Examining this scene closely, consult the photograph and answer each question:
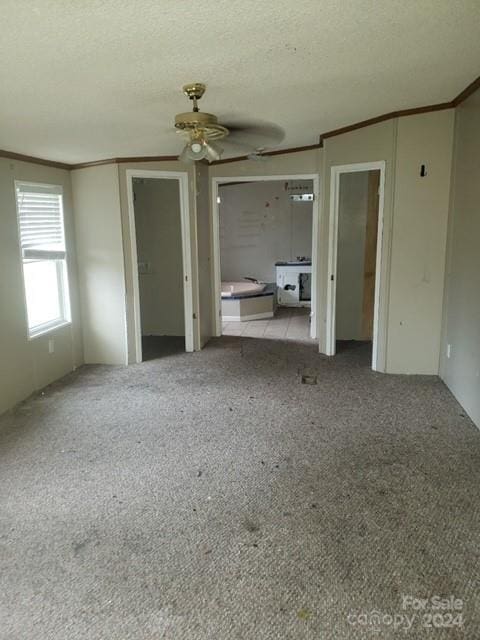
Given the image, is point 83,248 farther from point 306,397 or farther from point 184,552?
point 184,552

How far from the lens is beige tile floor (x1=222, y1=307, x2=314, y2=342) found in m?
6.45

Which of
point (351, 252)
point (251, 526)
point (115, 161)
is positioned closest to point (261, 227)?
point (351, 252)

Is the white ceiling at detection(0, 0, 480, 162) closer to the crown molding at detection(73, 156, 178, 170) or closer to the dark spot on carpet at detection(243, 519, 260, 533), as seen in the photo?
the crown molding at detection(73, 156, 178, 170)

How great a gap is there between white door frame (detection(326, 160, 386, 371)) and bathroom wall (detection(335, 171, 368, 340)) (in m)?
0.82

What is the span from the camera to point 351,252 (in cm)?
590

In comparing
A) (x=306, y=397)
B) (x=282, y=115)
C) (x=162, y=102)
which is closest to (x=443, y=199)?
(x=282, y=115)

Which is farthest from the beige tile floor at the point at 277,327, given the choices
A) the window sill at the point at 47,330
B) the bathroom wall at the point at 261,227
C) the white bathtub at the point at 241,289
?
the window sill at the point at 47,330

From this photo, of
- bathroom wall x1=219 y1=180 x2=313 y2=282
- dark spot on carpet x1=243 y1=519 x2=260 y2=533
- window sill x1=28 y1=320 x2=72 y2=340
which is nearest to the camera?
dark spot on carpet x1=243 y1=519 x2=260 y2=533

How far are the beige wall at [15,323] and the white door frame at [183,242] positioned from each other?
30.8 inches

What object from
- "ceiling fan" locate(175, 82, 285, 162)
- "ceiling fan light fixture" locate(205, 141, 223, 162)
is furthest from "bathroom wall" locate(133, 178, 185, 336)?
"ceiling fan light fixture" locate(205, 141, 223, 162)

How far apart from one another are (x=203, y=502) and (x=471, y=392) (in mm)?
2248

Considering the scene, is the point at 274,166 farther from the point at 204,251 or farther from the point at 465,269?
the point at 465,269

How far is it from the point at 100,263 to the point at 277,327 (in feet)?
9.14

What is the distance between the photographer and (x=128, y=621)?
1.86 metres
